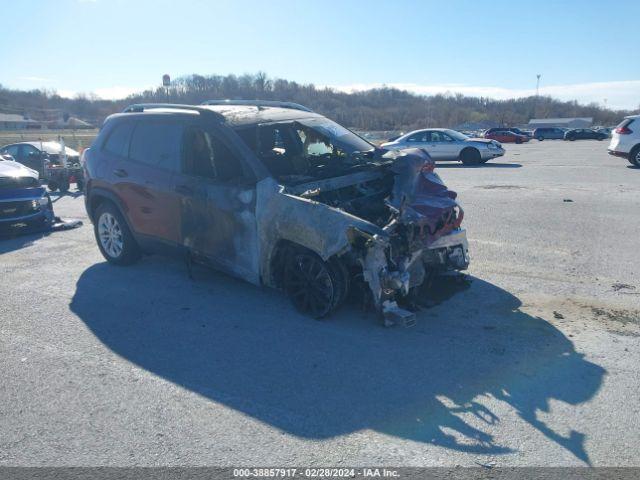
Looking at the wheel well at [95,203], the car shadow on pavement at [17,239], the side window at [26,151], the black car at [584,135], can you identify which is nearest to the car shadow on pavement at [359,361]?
the wheel well at [95,203]

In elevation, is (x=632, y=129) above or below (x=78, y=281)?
above

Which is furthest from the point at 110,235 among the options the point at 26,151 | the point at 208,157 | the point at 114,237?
the point at 26,151

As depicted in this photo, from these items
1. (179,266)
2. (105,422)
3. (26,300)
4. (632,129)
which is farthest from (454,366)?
(632,129)

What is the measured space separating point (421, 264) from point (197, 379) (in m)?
2.27

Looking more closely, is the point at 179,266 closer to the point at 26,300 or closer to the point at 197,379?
the point at 26,300

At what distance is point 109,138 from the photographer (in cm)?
692

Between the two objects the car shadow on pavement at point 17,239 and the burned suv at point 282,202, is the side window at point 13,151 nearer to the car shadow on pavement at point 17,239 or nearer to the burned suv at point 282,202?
the car shadow on pavement at point 17,239

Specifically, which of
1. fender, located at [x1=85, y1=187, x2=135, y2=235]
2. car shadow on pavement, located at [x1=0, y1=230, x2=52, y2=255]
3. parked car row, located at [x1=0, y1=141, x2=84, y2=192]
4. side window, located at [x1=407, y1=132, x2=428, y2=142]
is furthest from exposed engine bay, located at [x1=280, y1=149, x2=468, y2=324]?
side window, located at [x1=407, y1=132, x2=428, y2=142]

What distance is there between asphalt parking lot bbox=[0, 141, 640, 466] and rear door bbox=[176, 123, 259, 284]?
0.52 meters

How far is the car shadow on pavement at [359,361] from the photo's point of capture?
3.34 meters

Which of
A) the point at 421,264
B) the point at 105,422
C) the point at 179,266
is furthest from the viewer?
the point at 179,266

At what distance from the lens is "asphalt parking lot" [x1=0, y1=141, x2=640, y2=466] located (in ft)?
10.2

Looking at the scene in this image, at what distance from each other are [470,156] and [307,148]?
16359 millimetres

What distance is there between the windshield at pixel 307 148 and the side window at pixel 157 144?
0.96m
